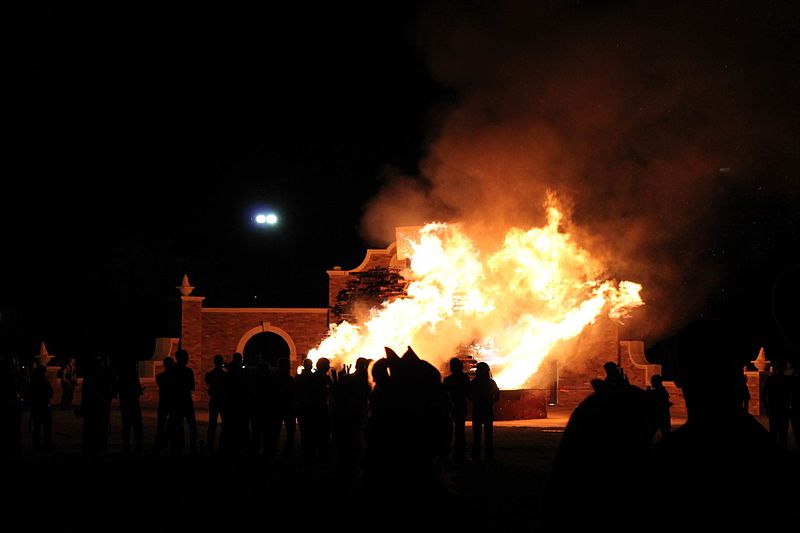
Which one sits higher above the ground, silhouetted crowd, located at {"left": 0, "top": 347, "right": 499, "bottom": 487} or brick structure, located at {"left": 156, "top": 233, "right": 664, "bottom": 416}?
brick structure, located at {"left": 156, "top": 233, "right": 664, "bottom": 416}

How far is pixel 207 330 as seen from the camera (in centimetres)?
3344

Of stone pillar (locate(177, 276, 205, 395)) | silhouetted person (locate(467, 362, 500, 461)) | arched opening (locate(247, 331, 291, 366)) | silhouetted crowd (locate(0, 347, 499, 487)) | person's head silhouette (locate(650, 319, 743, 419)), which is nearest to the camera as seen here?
person's head silhouette (locate(650, 319, 743, 419))

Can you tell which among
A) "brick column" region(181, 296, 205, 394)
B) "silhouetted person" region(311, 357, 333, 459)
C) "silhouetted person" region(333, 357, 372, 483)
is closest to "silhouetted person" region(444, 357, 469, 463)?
"silhouetted person" region(311, 357, 333, 459)

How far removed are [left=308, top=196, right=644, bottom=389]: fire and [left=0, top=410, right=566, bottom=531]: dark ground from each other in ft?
45.4

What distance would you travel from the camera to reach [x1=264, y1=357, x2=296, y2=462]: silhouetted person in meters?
13.9

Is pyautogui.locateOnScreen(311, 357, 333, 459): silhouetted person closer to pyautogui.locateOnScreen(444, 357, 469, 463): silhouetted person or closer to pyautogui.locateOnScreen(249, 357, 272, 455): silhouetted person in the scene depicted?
pyautogui.locateOnScreen(249, 357, 272, 455): silhouetted person

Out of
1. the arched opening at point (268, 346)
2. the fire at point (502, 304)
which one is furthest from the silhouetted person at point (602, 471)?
the arched opening at point (268, 346)

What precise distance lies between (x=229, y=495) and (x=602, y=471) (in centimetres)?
849

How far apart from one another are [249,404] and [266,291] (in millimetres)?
30934

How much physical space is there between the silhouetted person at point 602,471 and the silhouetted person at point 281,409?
11.6 metres

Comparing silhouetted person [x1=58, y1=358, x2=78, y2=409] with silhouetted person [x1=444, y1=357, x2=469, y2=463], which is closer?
silhouetted person [x1=444, y1=357, x2=469, y2=463]

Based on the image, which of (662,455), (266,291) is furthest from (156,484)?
(266,291)

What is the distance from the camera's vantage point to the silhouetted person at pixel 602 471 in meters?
2.41

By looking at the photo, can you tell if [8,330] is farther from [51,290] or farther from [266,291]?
[266,291]
